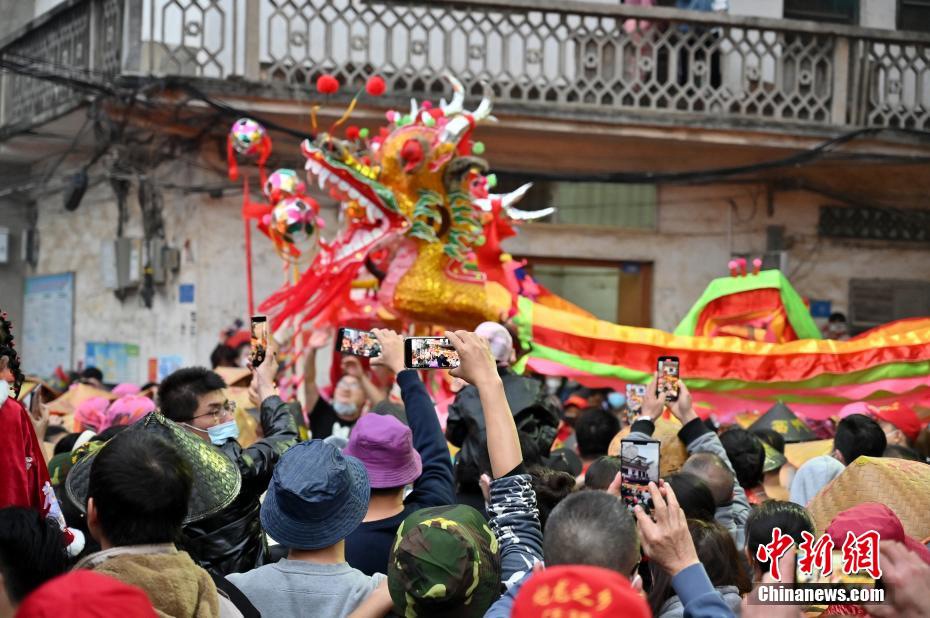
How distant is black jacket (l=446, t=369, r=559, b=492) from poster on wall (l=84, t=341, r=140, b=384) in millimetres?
7852

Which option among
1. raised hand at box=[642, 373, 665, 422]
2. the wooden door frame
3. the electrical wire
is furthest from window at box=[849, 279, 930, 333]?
raised hand at box=[642, 373, 665, 422]

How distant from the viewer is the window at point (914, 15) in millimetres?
13016

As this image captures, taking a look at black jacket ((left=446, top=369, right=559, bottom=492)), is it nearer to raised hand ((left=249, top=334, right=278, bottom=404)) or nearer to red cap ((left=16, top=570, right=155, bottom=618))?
raised hand ((left=249, top=334, right=278, bottom=404))

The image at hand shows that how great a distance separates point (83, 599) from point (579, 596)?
752mm

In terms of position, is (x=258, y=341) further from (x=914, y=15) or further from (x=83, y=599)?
(x=914, y=15)

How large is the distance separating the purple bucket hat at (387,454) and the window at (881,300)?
999cm

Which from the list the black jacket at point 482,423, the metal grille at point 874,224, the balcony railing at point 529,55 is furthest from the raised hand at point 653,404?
the metal grille at point 874,224

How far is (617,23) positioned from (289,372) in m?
4.96

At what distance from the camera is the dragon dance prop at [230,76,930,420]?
7.81 meters

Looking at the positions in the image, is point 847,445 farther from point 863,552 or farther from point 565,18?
point 565,18

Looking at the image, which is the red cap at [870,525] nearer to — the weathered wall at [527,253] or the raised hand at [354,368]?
the raised hand at [354,368]

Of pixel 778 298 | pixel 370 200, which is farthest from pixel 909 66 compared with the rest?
pixel 370 200

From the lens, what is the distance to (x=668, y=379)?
4656 mm

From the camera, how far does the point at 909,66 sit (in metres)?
12.0
